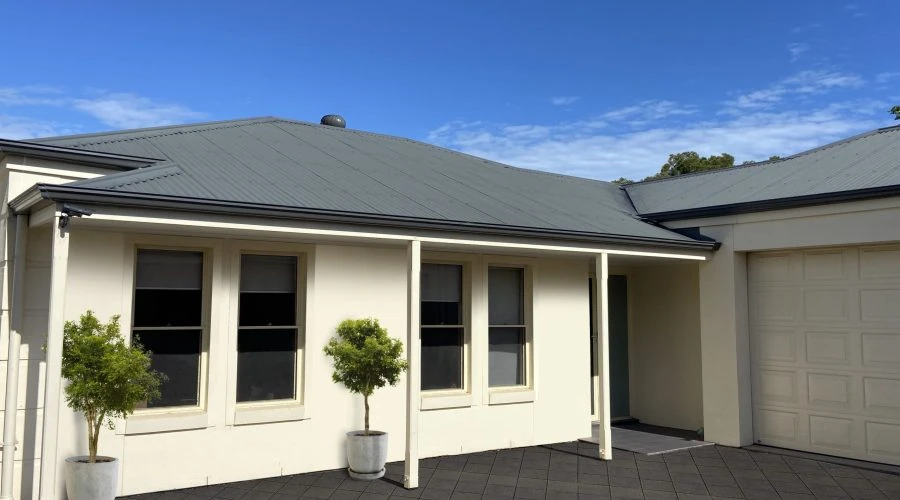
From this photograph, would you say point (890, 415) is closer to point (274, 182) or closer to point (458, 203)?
point (458, 203)

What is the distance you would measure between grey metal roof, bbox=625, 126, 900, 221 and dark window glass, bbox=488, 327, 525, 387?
3.11m

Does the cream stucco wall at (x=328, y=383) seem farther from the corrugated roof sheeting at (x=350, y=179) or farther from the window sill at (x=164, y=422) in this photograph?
the corrugated roof sheeting at (x=350, y=179)

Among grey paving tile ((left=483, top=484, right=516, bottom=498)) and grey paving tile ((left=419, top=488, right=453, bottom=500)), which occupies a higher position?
grey paving tile ((left=419, top=488, right=453, bottom=500))

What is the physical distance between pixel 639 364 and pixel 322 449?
19.3ft

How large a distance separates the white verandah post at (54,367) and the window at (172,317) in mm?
1461

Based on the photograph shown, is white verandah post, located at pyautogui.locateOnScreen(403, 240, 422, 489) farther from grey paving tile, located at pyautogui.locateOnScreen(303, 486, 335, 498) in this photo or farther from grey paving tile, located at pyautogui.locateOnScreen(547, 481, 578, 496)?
grey paving tile, located at pyautogui.locateOnScreen(547, 481, 578, 496)

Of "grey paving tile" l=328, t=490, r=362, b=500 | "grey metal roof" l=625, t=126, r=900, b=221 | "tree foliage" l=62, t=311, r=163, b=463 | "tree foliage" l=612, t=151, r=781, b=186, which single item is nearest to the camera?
"tree foliage" l=62, t=311, r=163, b=463

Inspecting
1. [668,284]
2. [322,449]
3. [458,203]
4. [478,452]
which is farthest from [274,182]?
[668,284]

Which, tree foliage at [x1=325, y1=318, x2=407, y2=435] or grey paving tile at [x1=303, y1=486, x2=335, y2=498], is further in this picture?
tree foliage at [x1=325, y1=318, x2=407, y2=435]

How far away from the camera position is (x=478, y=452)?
8.80 metres

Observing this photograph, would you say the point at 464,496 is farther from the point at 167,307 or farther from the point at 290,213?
the point at 167,307

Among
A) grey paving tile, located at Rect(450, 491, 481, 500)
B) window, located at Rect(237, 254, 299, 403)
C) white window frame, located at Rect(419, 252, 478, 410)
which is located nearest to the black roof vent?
white window frame, located at Rect(419, 252, 478, 410)

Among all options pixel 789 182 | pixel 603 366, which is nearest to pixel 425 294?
pixel 603 366

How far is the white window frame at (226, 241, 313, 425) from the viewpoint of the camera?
7211 mm
